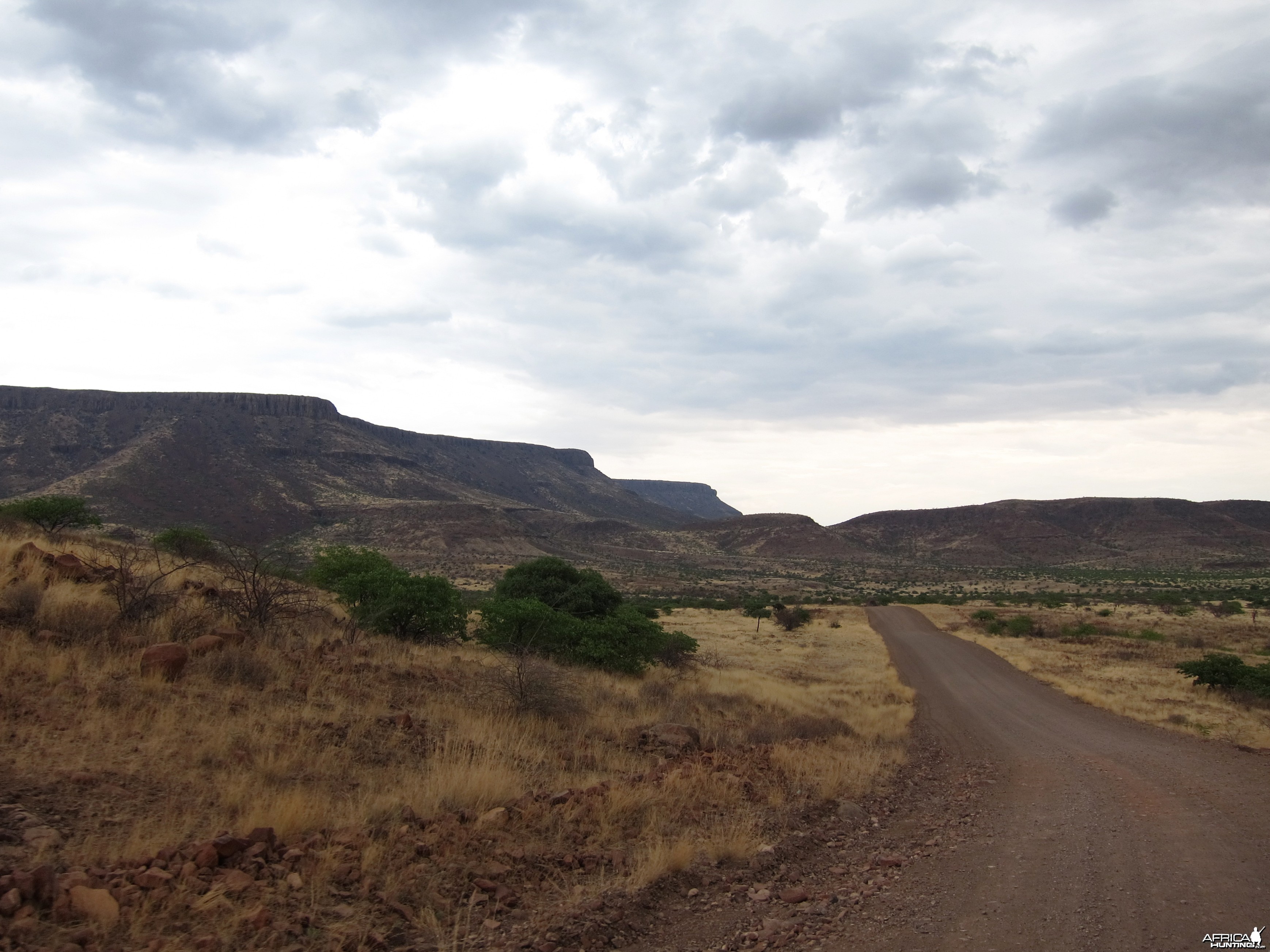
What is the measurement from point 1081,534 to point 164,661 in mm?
170972

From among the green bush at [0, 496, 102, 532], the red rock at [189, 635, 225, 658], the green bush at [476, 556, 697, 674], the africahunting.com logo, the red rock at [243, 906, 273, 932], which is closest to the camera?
the red rock at [243, 906, 273, 932]

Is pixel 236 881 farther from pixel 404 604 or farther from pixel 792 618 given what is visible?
pixel 792 618

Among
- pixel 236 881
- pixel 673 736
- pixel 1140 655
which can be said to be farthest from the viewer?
pixel 1140 655

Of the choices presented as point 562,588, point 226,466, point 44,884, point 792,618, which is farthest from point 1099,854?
point 226,466

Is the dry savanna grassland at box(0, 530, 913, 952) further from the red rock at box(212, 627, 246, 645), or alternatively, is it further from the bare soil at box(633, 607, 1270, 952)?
the bare soil at box(633, 607, 1270, 952)

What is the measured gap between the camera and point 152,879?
5.16 meters

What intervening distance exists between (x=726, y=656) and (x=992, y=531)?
5578 inches

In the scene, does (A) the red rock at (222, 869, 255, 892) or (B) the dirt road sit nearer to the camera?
(A) the red rock at (222, 869, 255, 892)

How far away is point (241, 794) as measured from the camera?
6.72m

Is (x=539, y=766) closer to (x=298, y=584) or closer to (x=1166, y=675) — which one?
(x=298, y=584)

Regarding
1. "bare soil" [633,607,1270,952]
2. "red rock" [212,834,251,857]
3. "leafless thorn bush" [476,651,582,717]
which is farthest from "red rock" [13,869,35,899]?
"leafless thorn bush" [476,651,582,717]

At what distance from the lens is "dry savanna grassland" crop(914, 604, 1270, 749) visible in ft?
58.4

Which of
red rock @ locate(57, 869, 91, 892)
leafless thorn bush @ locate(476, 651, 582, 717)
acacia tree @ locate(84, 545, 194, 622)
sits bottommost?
leafless thorn bush @ locate(476, 651, 582, 717)

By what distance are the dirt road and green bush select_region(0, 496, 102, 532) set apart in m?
25.3
